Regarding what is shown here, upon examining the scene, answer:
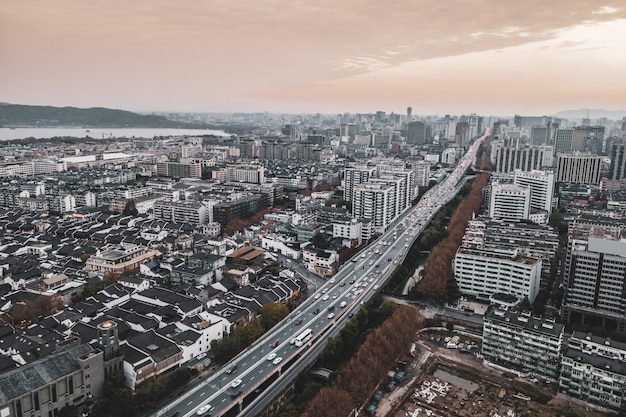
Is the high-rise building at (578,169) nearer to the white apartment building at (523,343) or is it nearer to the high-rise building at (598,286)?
the high-rise building at (598,286)

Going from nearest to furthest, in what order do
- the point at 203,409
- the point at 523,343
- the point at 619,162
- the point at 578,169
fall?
the point at 203,409
the point at 523,343
the point at 578,169
the point at 619,162

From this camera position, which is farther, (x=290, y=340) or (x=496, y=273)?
(x=496, y=273)

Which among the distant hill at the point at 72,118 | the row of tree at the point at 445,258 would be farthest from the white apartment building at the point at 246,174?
the distant hill at the point at 72,118

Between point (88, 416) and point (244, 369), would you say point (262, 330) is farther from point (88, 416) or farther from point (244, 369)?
point (88, 416)

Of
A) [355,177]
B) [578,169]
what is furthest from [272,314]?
[578,169]

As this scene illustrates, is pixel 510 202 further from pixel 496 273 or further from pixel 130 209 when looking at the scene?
pixel 130 209
